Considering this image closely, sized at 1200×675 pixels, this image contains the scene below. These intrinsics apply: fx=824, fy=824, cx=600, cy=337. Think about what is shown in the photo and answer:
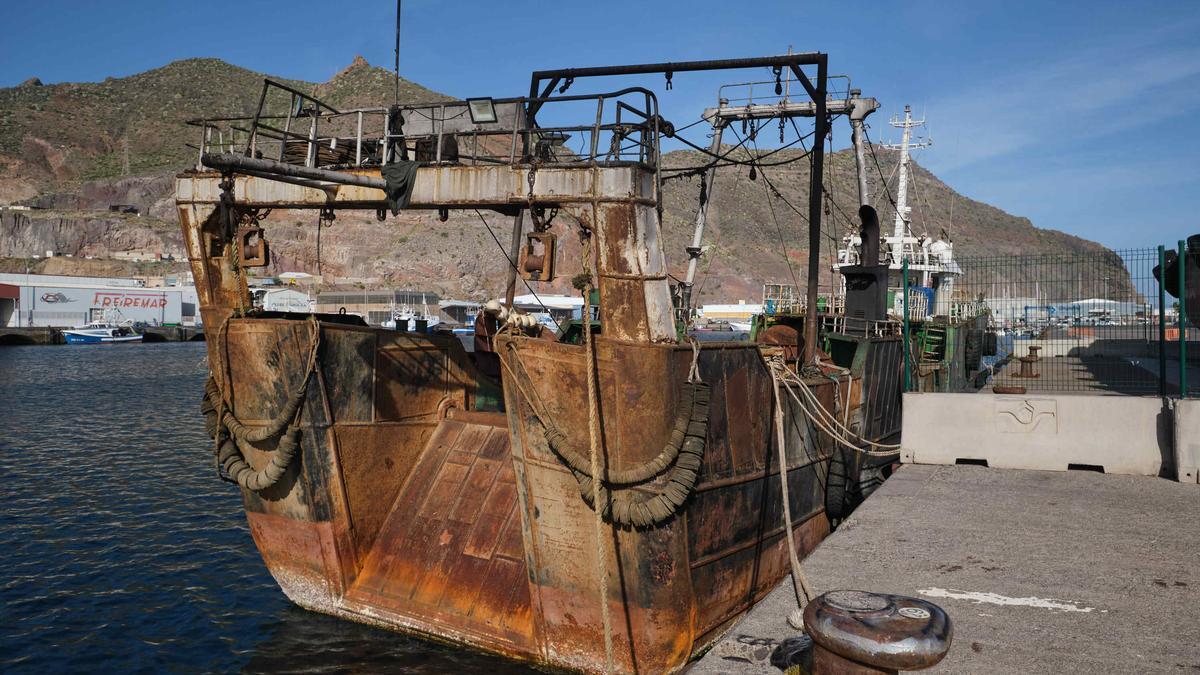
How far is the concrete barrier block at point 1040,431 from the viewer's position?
1055 cm

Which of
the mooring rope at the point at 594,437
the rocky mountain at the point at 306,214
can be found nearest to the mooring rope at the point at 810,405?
the mooring rope at the point at 594,437

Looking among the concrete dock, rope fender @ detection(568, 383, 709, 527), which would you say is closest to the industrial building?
rope fender @ detection(568, 383, 709, 527)

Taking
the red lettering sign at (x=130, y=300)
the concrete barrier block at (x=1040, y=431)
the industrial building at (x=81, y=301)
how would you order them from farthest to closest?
the red lettering sign at (x=130, y=300), the industrial building at (x=81, y=301), the concrete barrier block at (x=1040, y=431)

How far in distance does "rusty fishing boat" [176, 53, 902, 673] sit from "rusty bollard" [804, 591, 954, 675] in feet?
9.86

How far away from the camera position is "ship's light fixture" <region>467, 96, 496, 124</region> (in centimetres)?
966

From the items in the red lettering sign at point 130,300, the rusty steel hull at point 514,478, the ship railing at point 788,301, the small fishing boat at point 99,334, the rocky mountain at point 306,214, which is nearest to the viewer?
the rusty steel hull at point 514,478

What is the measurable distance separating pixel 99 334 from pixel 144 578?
238 ft

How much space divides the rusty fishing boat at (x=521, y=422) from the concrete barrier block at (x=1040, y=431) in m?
1.26

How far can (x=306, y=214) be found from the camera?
121 meters

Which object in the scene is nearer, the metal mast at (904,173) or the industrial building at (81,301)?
the metal mast at (904,173)

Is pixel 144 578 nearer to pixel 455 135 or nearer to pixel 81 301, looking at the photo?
pixel 455 135

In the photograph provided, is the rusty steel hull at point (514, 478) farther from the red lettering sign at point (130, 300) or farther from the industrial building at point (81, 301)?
the red lettering sign at point (130, 300)

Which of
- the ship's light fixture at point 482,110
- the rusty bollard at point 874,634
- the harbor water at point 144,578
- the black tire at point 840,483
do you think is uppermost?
the ship's light fixture at point 482,110

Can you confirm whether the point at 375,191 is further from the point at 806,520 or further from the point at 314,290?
the point at 314,290
